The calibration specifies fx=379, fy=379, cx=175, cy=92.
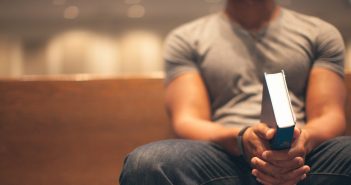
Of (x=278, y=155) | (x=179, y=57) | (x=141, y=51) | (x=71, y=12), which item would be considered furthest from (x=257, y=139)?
(x=71, y=12)

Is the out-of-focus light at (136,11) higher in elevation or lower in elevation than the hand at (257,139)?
higher

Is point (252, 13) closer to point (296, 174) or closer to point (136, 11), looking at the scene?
point (296, 174)

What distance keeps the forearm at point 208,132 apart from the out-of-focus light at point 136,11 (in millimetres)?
3483

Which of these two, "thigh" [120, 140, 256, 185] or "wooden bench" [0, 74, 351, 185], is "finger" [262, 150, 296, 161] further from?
"wooden bench" [0, 74, 351, 185]

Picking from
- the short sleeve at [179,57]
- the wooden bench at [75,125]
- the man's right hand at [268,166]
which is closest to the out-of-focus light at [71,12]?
the wooden bench at [75,125]

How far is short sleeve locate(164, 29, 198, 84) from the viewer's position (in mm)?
974

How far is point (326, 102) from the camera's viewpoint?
0.88m

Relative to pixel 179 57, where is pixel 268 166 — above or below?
below

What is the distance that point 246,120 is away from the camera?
874mm

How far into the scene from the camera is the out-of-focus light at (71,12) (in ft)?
13.6

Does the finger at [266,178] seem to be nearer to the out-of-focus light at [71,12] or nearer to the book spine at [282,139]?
the book spine at [282,139]

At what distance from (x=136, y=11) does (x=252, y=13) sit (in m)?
3.41

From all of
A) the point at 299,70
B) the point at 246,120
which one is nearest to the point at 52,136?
the point at 246,120

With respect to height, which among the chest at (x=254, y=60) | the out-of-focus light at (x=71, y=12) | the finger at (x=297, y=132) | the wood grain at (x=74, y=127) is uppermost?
the out-of-focus light at (x=71, y=12)
